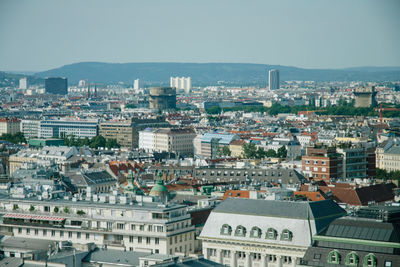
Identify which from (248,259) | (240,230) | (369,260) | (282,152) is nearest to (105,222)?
(240,230)

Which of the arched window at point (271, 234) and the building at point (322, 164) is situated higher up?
the building at point (322, 164)

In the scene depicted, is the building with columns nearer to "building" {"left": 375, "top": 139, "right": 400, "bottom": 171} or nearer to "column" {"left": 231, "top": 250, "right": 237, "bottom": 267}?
"column" {"left": 231, "top": 250, "right": 237, "bottom": 267}

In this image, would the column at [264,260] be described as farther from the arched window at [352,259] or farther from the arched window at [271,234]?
the arched window at [352,259]

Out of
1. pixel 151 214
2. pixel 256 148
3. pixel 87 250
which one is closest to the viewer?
pixel 87 250

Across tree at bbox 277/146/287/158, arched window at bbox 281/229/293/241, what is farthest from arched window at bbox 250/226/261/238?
tree at bbox 277/146/287/158

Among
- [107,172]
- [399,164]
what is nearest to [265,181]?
[107,172]

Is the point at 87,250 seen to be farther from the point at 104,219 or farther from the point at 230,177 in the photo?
the point at 230,177

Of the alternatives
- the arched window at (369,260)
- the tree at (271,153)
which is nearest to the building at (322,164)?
the tree at (271,153)
